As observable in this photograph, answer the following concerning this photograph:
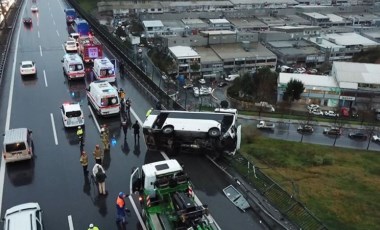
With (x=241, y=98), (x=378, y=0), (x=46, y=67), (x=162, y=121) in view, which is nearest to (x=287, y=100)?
(x=241, y=98)

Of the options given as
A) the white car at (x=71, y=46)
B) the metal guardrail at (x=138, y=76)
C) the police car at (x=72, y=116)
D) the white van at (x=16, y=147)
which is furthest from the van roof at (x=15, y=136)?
the white car at (x=71, y=46)

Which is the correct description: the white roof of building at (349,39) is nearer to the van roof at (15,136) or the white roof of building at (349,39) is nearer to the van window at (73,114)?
the van window at (73,114)

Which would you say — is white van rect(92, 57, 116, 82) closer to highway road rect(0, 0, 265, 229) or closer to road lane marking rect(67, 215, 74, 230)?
highway road rect(0, 0, 265, 229)

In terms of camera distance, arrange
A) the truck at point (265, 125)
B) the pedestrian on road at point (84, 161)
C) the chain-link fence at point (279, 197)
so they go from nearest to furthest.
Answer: the chain-link fence at point (279, 197) → the pedestrian on road at point (84, 161) → the truck at point (265, 125)

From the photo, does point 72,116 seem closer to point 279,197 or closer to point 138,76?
point 138,76

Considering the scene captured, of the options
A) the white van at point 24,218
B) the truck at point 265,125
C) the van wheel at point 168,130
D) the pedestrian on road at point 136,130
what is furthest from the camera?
the truck at point 265,125

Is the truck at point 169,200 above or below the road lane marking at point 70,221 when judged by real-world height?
above
